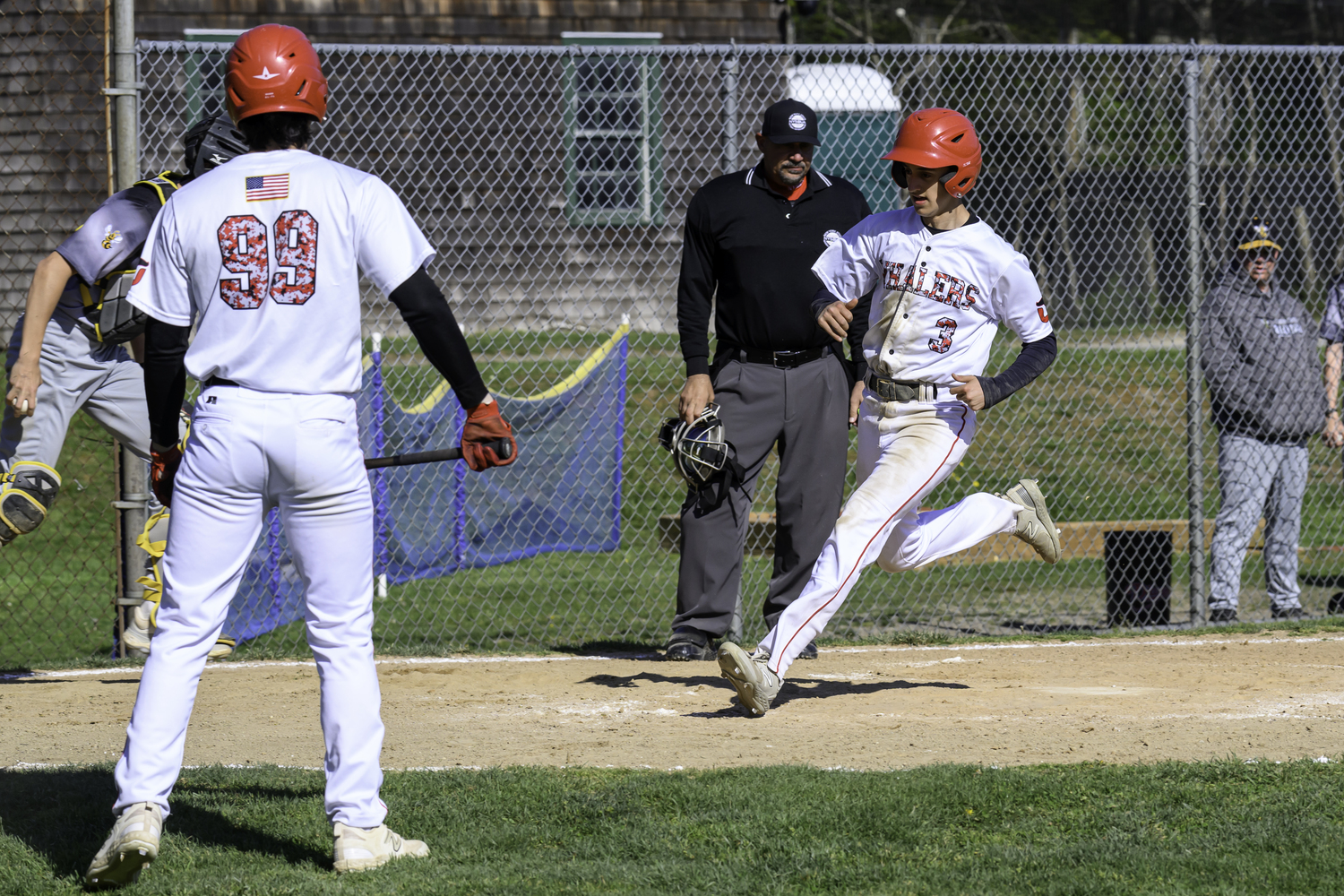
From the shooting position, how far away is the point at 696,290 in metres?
6.27

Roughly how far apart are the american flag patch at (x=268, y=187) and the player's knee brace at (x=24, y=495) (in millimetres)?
2783

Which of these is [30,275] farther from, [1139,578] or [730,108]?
[1139,578]

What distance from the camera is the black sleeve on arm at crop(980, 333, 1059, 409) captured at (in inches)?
197

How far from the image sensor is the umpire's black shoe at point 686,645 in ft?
21.1

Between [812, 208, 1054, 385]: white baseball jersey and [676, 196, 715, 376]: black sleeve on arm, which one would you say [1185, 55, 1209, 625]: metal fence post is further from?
[676, 196, 715, 376]: black sleeve on arm

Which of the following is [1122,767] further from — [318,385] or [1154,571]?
[1154,571]

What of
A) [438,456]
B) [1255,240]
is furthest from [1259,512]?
[438,456]

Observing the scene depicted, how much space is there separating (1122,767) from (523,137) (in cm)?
1153

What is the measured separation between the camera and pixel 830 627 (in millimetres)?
7648

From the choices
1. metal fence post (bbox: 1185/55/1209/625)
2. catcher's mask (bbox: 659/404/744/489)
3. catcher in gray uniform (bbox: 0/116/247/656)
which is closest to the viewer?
catcher in gray uniform (bbox: 0/116/247/656)

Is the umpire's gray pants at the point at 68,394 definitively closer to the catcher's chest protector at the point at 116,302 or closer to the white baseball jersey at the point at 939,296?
the catcher's chest protector at the point at 116,302

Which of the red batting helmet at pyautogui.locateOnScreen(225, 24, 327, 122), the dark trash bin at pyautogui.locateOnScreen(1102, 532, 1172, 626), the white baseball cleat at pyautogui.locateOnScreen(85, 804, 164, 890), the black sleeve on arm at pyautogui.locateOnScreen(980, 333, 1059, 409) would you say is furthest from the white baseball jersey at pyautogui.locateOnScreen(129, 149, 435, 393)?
the dark trash bin at pyautogui.locateOnScreen(1102, 532, 1172, 626)

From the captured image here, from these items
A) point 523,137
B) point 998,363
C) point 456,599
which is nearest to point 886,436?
point 456,599

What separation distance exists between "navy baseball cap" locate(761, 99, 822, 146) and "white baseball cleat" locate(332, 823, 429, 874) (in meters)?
3.47
